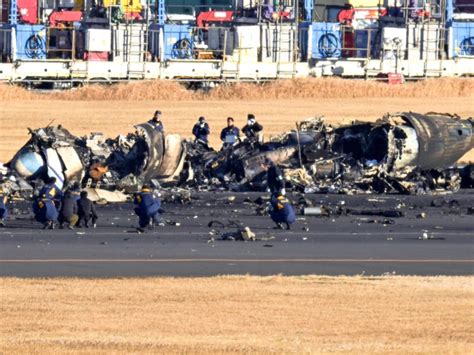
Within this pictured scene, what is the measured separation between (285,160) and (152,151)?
394 centimetres

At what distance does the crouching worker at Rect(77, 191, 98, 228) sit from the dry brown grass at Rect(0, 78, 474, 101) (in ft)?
125

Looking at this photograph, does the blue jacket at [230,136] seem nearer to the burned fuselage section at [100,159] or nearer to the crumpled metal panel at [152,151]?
the burned fuselage section at [100,159]

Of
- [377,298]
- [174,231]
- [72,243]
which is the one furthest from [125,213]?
[377,298]

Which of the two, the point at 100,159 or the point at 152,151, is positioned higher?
the point at 152,151

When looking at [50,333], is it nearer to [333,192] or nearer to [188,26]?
[333,192]

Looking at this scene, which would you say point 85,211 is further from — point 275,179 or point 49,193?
point 275,179

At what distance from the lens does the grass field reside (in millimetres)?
58594

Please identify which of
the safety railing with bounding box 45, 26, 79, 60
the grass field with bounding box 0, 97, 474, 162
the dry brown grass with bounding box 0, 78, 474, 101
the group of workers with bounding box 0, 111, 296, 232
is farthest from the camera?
the safety railing with bounding box 45, 26, 79, 60

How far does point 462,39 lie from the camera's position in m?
89.4

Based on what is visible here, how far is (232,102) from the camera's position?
7138 centimetres

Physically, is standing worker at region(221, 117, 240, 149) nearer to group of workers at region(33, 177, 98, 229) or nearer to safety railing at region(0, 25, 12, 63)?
group of workers at region(33, 177, 98, 229)

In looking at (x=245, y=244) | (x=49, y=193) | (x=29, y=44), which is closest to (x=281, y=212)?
(x=245, y=244)

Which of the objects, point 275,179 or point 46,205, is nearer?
point 46,205

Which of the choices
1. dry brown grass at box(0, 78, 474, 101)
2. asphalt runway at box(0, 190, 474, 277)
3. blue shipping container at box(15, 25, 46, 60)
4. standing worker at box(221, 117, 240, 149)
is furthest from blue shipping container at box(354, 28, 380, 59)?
asphalt runway at box(0, 190, 474, 277)
